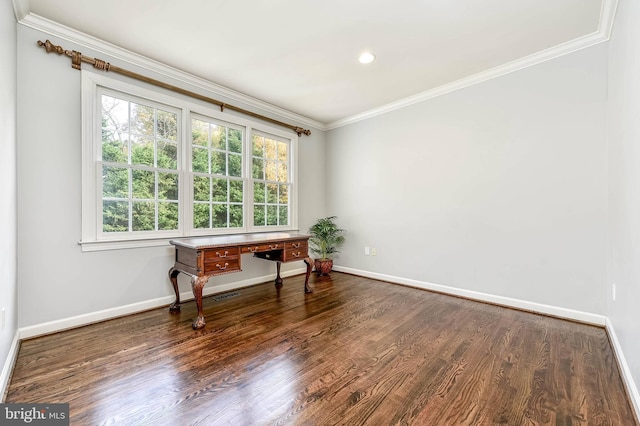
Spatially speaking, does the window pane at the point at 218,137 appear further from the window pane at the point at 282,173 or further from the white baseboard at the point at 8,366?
the white baseboard at the point at 8,366

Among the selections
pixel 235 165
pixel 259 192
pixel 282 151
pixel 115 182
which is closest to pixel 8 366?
pixel 115 182

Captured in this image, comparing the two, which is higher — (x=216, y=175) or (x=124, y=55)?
(x=124, y=55)

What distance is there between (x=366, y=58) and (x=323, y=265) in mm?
2892

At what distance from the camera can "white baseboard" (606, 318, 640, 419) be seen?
1.43m

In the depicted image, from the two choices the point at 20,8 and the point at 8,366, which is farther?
the point at 20,8

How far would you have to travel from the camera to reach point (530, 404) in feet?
4.88

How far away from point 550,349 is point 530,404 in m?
0.84

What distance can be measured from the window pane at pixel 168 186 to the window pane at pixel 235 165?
0.72 meters

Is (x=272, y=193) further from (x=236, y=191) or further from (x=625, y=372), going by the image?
(x=625, y=372)

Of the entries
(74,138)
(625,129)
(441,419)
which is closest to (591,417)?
(441,419)

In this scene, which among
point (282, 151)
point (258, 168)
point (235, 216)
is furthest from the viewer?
point (282, 151)

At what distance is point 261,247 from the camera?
9.74ft

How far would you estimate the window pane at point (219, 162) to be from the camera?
11.3ft

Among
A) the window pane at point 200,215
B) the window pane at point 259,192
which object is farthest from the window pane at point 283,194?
the window pane at point 200,215
